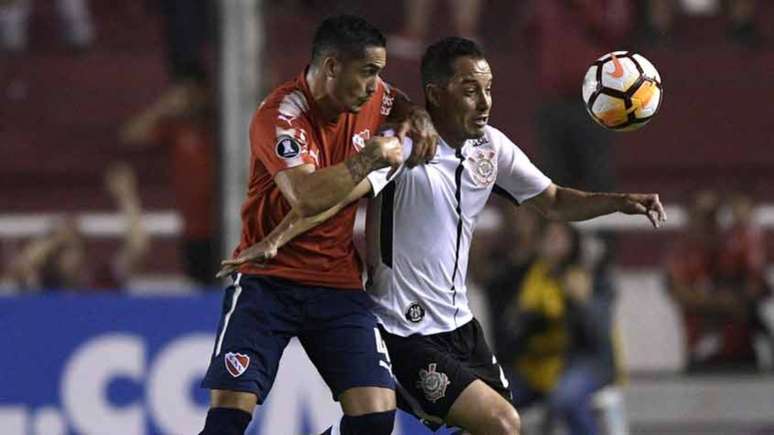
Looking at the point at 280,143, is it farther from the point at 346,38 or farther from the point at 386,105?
the point at 386,105

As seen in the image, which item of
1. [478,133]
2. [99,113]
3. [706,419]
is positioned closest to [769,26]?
[706,419]

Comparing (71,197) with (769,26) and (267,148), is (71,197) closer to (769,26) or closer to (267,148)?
(769,26)

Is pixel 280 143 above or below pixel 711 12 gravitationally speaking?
below

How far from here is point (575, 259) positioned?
34.9 feet

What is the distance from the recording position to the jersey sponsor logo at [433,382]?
682cm

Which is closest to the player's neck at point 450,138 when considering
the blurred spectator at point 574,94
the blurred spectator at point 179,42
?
the blurred spectator at point 574,94

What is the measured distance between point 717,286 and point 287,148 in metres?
5.78

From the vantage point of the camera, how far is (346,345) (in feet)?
22.3

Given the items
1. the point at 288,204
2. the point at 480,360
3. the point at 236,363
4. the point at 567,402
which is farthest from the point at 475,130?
the point at 567,402

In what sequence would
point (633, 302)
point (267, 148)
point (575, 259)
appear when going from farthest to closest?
point (633, 302)
point (575, 259)
point (267, 148)

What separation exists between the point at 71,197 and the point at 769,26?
5312mm

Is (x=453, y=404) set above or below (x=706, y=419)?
above

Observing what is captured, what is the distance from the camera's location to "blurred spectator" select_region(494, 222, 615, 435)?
10508 mm

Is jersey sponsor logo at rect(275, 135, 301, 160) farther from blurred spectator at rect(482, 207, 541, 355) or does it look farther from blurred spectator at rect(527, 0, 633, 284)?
blurred spectator at rect(527, 0, 633, 284)
